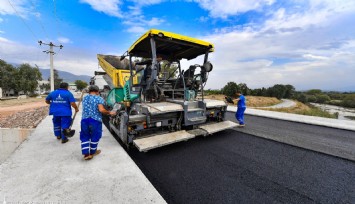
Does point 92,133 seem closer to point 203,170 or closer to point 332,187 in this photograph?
point 203,170

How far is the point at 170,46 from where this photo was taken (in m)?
4.40

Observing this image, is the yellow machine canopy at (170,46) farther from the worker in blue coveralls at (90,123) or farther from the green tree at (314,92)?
the green tree at (314,92)

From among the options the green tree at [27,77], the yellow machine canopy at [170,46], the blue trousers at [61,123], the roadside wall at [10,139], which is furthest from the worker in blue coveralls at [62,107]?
the green tree at [27,77]

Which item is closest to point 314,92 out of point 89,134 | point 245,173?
point 245,173

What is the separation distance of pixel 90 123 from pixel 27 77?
4320 centimetres

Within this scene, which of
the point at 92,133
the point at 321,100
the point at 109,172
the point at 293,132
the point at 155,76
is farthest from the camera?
the point at 321,100

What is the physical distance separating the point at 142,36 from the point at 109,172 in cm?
268

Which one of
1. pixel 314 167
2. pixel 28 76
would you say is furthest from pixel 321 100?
pixel 28 76

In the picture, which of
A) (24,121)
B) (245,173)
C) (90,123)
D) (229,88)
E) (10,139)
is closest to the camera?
(245,173)

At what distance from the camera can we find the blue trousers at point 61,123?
3.99 m

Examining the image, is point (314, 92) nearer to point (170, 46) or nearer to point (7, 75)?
point (170, 46)

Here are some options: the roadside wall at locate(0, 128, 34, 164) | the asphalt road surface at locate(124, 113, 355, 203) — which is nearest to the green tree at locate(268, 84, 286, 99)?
the asphalt road surface at locate(124, 113, 355, 203)

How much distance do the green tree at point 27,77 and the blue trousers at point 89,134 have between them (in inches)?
1639

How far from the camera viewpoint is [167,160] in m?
3.19
